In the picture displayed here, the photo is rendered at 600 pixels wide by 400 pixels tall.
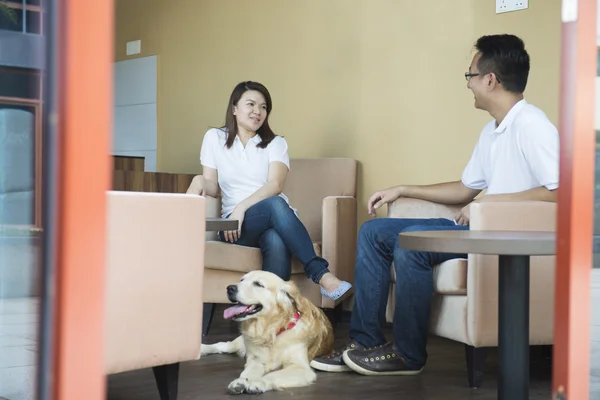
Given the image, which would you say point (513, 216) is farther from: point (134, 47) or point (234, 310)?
point (134, 47)

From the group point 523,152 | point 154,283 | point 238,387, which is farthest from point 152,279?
point 523,152

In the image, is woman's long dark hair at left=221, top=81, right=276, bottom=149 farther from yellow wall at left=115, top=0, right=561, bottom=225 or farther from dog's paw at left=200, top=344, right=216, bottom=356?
dog's paw at left=200, top=344, right=216, bottom=356

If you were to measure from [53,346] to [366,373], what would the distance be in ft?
7.05

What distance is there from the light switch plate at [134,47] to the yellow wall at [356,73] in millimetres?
338

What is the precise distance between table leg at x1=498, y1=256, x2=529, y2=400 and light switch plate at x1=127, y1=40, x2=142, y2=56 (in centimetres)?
432

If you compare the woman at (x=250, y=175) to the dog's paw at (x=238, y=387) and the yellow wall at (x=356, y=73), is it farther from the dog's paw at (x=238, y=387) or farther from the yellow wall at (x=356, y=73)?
the dog's paw at (x=238, y=387)

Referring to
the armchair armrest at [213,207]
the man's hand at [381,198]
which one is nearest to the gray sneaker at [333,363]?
the man's hand at [381,198]

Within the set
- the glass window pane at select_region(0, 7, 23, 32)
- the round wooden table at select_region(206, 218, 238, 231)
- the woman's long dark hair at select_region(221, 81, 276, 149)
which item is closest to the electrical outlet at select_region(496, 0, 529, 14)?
the woman's long dark hair at select_region(221, 81, 276, 149)

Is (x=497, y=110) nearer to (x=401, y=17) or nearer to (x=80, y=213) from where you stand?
(x=401, y=17)

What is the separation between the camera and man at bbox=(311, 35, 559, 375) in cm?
287

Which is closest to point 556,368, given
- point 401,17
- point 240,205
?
point 240,205

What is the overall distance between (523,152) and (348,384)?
1.00 m

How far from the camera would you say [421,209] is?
11.6 feet

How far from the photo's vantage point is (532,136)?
287cm
